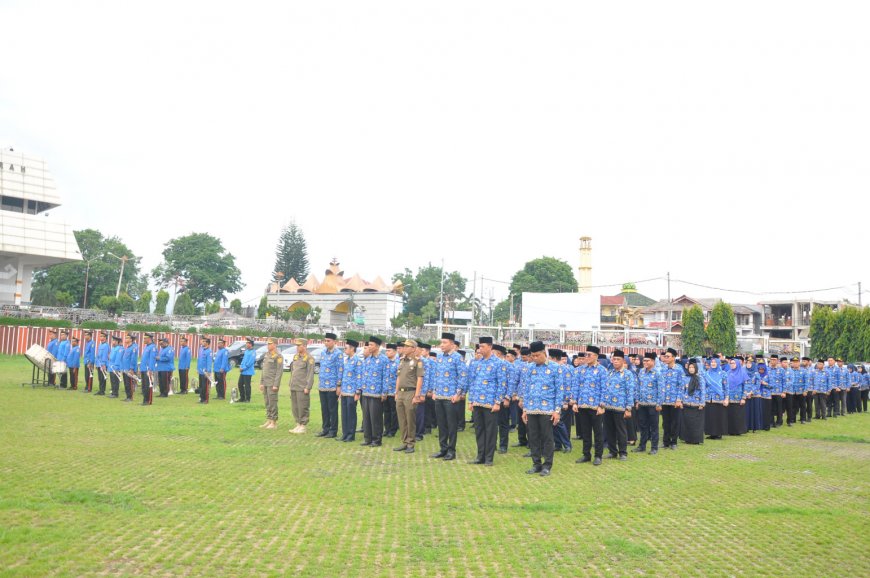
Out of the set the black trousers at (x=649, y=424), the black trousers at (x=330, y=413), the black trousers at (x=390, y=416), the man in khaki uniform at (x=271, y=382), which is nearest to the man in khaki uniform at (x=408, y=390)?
the black trousers at (x=390, y=416)

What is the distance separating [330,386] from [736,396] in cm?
866

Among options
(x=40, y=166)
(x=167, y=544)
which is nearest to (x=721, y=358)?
(x=167, y=544)

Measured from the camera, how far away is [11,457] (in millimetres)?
8773

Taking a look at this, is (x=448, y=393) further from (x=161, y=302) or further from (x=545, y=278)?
(x=545, y=278)

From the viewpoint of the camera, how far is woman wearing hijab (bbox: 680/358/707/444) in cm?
1280

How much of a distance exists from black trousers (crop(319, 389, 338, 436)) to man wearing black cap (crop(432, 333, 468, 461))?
7.94 feet

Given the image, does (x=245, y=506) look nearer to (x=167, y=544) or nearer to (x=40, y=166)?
(x=167, y=544)

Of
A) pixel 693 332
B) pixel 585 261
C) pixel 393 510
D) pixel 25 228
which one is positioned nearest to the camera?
pixel 393 510

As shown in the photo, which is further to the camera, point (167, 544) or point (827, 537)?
point (827, 537)

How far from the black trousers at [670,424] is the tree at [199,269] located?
65871 mm

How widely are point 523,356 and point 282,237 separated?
78.9m

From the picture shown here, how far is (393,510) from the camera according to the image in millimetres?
6969

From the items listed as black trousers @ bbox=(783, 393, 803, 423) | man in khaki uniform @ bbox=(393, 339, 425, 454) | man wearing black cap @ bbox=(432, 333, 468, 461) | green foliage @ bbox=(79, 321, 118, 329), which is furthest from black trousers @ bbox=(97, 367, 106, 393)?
black trousers @ bbox=(783, 393, 803, 423)

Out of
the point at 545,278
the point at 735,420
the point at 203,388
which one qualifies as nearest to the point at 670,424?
the point at 735,420
